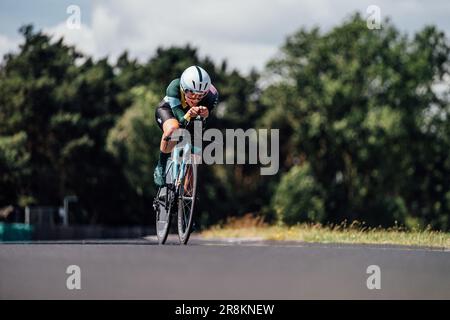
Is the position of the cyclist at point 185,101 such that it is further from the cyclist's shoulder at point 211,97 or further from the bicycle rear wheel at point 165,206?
the bicycle rear wheel at point 165,206

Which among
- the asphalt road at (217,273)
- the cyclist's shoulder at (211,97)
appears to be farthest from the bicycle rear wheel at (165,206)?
the cyclist's shoulder at (211,97)

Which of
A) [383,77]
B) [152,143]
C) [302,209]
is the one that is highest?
[383,77]

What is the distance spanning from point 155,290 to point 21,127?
2349 inches

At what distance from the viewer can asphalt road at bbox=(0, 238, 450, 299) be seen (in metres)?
8.41

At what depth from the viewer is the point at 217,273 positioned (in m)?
9.71

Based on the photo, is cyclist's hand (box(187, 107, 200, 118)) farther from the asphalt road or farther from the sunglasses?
the asphalt road

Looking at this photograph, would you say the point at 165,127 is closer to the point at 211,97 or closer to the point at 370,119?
the point at 211,97

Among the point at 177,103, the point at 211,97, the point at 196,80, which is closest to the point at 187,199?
the point at 177,103

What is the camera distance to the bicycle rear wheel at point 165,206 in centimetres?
1334

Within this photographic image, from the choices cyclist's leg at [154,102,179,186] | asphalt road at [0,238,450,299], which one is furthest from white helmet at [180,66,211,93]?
asphalt road at [0,238,450,299]

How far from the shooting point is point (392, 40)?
228 feet

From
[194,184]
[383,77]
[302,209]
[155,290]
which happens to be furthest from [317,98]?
[155,290]

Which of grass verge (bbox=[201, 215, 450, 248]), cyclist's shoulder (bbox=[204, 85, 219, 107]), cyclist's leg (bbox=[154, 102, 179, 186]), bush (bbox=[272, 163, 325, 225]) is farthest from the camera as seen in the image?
bush (bbox=[272, 163, 325, 225])

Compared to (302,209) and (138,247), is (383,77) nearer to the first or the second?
(302,209)
